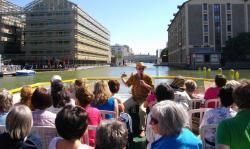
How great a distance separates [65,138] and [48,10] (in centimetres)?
11831

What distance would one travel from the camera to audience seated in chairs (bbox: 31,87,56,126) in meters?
4.59

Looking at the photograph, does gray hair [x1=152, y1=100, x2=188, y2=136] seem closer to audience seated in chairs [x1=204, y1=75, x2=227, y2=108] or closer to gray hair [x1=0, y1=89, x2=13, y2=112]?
gray hair [x1=0, y1=89, x2=13, y2=112]

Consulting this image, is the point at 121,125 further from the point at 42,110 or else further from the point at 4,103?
the point at 4,103

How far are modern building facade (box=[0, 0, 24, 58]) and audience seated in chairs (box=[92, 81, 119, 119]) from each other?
112m

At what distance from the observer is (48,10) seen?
116938mm

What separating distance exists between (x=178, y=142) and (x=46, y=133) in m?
1.89

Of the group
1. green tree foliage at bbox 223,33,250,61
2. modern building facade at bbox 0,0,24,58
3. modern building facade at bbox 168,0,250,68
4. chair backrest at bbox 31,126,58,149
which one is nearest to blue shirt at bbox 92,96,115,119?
chair backrest at bbox 31,126,58,149

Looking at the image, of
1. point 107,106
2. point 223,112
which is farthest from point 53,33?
point 223,112

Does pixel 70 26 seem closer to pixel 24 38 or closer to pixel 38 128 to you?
pixel 24 38

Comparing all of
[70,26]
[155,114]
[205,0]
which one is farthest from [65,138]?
[70,26]

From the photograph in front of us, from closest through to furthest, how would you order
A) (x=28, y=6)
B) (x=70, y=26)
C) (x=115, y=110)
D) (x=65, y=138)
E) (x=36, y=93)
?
(x=65, y=138) → (x=36, y=93) → (x=115, y=110) → (x=70, y=26) → (x=28, y=6)

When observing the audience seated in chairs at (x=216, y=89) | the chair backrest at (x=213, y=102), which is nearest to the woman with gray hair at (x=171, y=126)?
the chair backrest at (x=213, y=102)

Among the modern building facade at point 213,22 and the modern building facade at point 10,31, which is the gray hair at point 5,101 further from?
the modern building facade at point 10,31

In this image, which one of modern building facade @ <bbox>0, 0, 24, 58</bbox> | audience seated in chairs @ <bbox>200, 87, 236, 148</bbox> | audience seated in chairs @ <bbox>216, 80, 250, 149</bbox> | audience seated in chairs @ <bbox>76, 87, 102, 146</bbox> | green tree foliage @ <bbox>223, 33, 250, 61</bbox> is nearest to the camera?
audience seated in chairs @ <bbox>216, 80, 250, 149</bbox>
